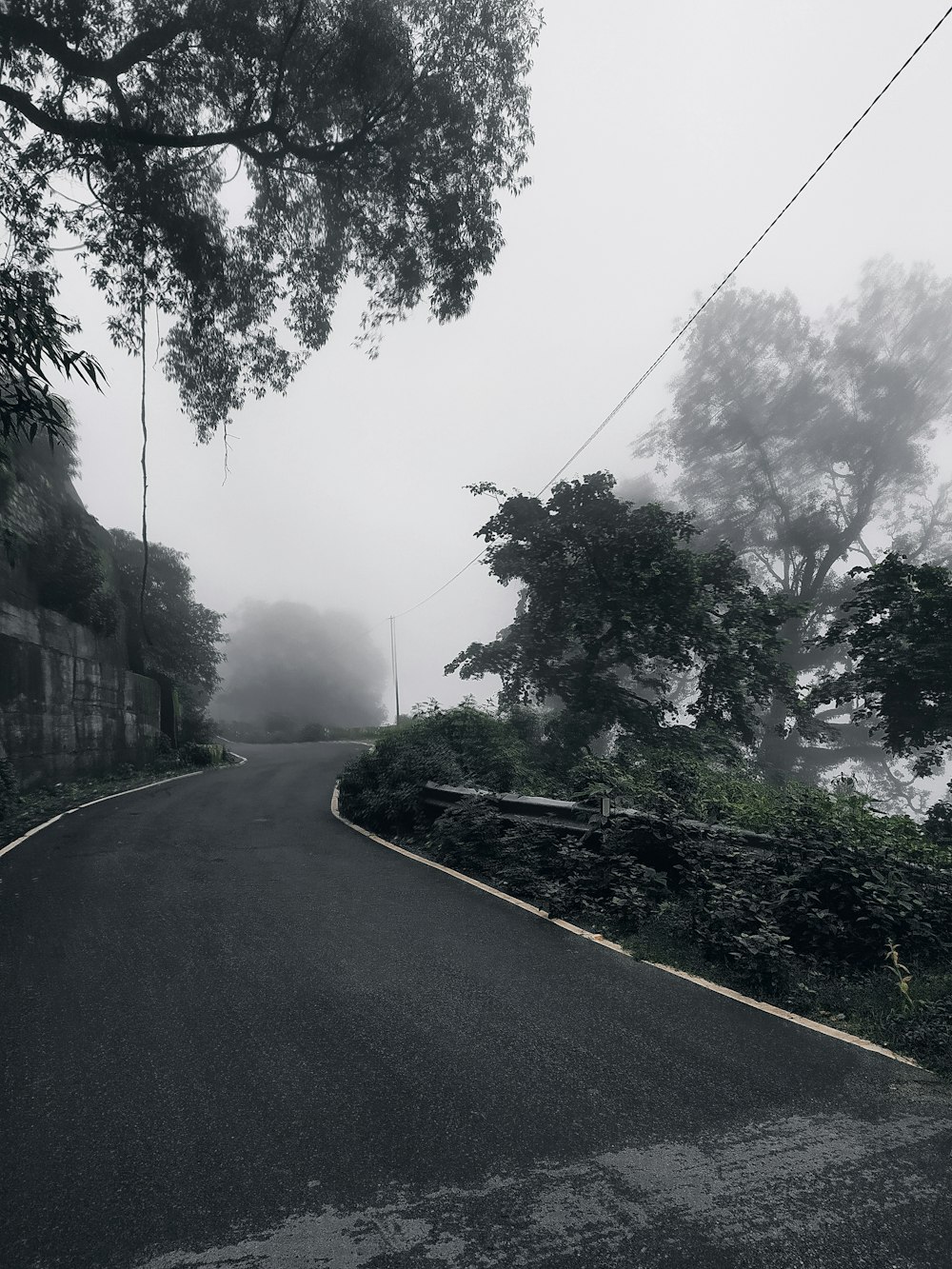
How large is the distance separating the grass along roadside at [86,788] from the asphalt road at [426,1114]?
7572 millimetres

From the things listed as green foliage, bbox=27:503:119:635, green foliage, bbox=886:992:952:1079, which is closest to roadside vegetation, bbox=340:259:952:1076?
green foliage, bbox=886:992:952:1079

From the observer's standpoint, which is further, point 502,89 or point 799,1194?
point 502,89

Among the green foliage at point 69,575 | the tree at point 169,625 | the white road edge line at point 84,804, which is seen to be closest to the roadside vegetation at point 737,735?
the white road edge line at point 84,804

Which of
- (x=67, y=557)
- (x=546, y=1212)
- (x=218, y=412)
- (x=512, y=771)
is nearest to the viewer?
(x=546, y=1212)

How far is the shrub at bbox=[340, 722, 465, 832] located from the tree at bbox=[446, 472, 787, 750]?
20.5 ft

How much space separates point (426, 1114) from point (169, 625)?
32.1 meters

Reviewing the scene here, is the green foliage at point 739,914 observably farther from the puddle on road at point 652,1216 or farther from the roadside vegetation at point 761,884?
the puddle on road at point 652,1216

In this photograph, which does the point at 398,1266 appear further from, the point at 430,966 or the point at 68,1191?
the point at 430,966

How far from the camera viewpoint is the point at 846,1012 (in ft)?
14.7

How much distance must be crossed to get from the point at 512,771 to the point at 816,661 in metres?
33.9

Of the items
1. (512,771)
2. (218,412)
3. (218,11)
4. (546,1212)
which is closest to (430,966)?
(546,1212)

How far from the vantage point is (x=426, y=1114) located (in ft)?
10.4

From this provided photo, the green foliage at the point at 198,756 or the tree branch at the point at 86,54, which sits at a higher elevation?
the tree branch at the point at 86,54

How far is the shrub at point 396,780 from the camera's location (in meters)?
11.2
